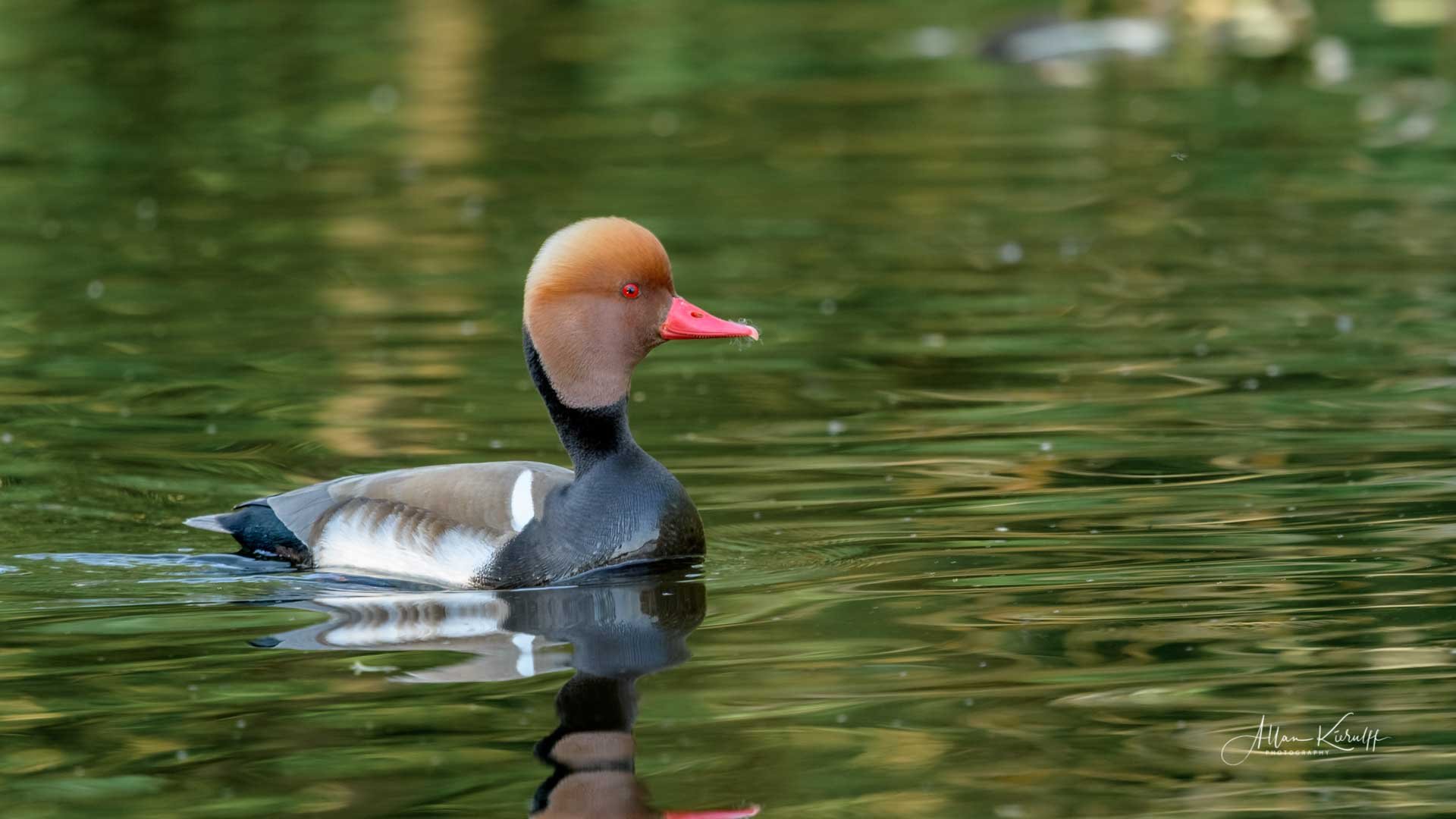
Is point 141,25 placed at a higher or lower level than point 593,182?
higher

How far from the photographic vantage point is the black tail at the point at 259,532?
8195mm

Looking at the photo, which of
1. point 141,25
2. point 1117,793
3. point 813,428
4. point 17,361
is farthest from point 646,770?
point 141,25

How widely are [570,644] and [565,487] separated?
1.06 meters

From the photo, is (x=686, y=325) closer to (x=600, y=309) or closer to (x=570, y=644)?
(x=600, y=309)

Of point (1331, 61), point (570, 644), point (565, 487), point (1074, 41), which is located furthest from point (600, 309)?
point (1074, 41)

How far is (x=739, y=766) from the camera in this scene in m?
5.75

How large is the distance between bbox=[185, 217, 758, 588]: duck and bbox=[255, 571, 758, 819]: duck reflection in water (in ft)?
0.47

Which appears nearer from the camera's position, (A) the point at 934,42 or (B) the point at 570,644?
(B) the point at 570,644

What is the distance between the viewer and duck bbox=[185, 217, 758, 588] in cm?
777

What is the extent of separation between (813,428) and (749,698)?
11.8ft

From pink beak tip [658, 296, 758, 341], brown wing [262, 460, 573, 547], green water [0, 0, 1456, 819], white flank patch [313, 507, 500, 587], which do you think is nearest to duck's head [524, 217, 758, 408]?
pink beak tip [658, 296, 758, 341]

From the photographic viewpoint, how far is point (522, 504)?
7863 mm

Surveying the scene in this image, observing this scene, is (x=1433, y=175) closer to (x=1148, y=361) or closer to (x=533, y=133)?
(x=1148, y=361)
